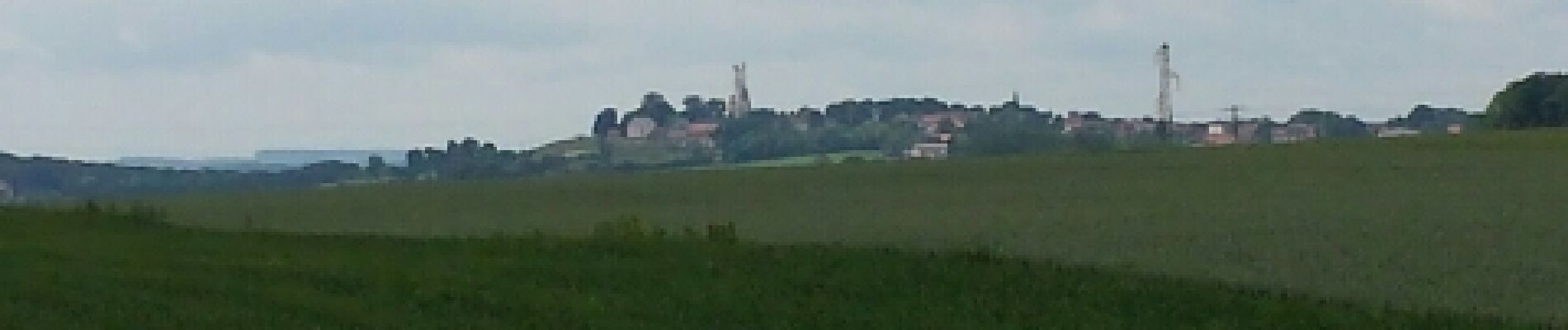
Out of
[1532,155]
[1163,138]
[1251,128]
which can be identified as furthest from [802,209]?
[1251,128]

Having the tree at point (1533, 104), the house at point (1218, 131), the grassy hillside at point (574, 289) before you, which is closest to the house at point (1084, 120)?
the house at point (1218, 131)

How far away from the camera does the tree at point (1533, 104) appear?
9044 cm

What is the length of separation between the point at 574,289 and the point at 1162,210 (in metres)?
19.5

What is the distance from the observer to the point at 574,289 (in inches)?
751

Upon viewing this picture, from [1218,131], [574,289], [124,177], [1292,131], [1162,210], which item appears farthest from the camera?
[1218,131]

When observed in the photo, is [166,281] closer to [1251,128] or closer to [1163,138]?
[1163,138]

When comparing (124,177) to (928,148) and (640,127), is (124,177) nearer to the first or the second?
(928,148)

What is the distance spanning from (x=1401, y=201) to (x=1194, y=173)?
45.8ft

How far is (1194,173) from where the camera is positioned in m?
50.6

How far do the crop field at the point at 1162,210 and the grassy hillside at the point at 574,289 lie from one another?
6.89 feet

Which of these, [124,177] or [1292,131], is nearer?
[124,177]

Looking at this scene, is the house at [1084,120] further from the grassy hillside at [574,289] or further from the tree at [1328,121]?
the grassy hillside at [574,289]

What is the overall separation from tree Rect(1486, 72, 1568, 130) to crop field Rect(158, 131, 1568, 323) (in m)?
27.9

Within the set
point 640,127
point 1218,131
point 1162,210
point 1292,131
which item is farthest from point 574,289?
point 640,127
